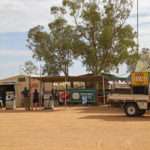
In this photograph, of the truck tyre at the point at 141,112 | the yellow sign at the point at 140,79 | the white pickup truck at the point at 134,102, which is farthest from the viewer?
the yellow sign at the point at 140,79

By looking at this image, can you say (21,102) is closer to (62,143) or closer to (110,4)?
(110,4)

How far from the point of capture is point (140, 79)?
34.3 m

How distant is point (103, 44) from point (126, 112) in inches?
1009

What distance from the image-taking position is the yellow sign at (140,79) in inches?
1316

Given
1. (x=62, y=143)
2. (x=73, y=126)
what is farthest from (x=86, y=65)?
(x=62, y=143)

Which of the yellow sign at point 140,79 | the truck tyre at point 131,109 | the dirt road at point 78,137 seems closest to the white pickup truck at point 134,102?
the truck tyre at point 131,109

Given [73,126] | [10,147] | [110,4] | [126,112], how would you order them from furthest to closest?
[110,4] < [126,112] < [73,126] < [10,147]

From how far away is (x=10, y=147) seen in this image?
16719mm

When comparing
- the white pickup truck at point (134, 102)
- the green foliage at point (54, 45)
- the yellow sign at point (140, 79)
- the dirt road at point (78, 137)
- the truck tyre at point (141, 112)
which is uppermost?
the green foliage at point (54, 45)

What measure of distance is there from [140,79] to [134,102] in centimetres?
310

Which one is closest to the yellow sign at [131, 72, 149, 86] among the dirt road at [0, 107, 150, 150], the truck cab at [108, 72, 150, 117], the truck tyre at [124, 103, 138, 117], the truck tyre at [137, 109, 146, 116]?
the truck cab at [108, 72, 150, 117]

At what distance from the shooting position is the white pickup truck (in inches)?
1231

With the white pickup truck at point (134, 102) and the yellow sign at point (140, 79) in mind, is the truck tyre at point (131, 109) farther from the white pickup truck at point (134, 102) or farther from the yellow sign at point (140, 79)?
the yellow sign at point (140, 79)

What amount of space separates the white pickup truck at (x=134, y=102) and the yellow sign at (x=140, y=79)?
1846 millimetres
